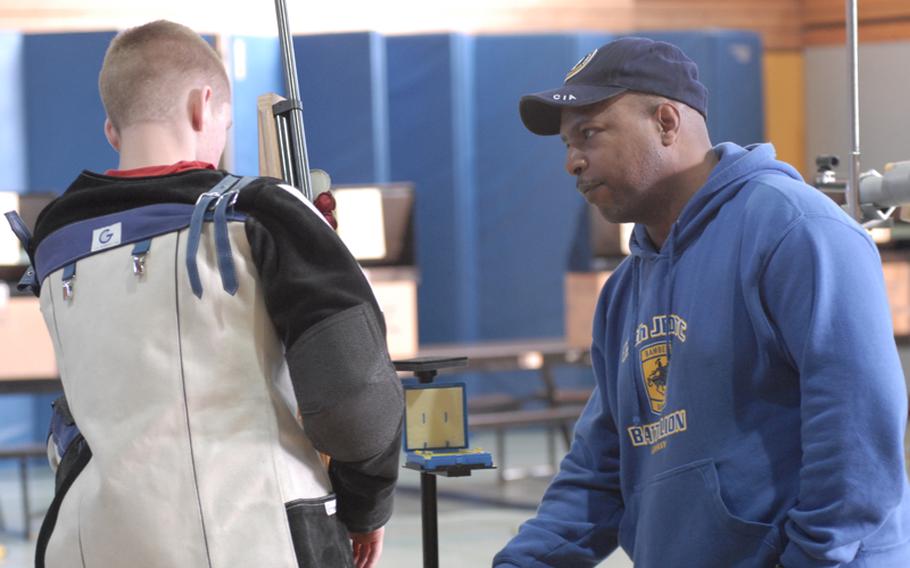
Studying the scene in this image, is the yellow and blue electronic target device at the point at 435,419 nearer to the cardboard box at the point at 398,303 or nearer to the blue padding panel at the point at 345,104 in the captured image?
the cardboard box at the point at 398,303

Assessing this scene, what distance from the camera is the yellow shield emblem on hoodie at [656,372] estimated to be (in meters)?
1.63

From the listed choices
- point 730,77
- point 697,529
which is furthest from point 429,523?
point 730,77

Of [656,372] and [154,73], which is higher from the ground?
[154,73]

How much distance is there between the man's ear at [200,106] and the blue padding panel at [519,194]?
20.6 feet

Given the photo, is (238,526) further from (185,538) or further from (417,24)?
(417,24)

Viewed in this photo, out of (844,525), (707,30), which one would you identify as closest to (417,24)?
(707,30)

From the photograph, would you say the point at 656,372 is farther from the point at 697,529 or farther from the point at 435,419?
the point at 435,419

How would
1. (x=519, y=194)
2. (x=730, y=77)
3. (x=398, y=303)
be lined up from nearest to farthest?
(x=398, y=303) → (x=519, y=194) → (x=730, y=77)

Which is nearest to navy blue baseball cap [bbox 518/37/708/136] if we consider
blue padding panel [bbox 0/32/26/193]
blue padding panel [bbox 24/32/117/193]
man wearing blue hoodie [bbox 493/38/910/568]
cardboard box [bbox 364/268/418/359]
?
man wearing blue hoodie [bbox 493/38/910/568]

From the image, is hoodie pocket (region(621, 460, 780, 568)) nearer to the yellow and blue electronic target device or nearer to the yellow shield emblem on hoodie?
the yellow shield emblem on hoodie

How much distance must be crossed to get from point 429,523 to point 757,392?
0.54 meters

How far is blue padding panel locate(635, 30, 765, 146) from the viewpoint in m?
8.04

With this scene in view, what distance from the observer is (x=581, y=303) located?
6168 mm

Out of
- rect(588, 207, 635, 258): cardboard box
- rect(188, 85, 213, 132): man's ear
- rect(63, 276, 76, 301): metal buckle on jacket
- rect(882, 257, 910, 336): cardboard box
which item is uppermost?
rect(188, 85, 213, 132): man's ear
